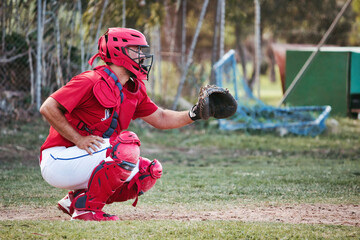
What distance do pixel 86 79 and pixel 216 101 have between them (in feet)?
4.10

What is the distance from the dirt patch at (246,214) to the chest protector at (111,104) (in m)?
0.85

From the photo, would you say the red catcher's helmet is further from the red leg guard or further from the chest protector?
the red leg guard

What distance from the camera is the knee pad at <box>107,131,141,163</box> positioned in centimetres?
424

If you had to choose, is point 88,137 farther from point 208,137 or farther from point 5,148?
point 208,137

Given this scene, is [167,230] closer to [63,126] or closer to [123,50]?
[63,126]

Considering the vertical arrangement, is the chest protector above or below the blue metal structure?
above

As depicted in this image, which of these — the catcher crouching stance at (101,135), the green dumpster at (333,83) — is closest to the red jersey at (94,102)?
the catcher crouching stance at (101,135)

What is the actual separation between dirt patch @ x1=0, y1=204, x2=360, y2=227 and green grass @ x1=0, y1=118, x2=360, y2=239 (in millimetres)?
186

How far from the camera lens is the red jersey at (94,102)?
13.8 feet

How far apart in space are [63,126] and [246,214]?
1.87 meters

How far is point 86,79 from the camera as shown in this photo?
426 centimetres

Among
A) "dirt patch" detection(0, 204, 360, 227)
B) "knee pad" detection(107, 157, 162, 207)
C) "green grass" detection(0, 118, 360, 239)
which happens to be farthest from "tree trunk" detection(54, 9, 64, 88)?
"knee pad" detection(107, 157, 162, 207)

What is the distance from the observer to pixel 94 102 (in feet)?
14.2

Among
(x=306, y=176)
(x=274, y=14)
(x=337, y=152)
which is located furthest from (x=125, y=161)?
(x=274, y=14)
